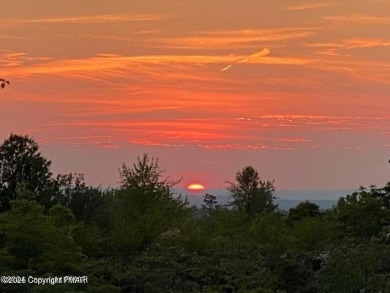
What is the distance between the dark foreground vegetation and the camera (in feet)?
84.9

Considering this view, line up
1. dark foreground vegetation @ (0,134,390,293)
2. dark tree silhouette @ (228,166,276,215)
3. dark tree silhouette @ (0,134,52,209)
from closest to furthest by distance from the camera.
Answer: dark foreground vegetation @ (0,134,390,293) → dark tree silhouette @ (0,134,52,209) → dark tree silhouette @ (228,166,276,215)

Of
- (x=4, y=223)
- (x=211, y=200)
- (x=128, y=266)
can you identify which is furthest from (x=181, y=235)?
(x=211, y=200)

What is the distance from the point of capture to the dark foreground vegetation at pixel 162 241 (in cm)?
2588

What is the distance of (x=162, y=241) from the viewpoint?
3356 centimetres

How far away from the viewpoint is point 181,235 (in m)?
34.4

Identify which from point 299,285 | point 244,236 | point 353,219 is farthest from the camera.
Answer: point 353,219

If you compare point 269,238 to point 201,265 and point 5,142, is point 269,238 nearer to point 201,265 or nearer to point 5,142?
point 201,265

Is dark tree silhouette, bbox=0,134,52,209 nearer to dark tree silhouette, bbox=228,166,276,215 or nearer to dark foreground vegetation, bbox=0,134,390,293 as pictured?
dark foreground vegetation, bbox=0,134,390,293

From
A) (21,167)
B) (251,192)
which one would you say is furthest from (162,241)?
(251,192)

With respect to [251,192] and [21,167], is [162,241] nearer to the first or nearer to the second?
[21,167]

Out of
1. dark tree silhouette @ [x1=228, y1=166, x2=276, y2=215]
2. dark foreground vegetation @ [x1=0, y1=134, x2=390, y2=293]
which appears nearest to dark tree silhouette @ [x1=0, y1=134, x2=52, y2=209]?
dark foreground vegetation @ [x1=0, y1=134, x2=390, y2=293]

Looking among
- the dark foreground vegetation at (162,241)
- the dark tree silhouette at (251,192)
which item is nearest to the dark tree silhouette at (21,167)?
the dark foreground vegetation at (162,241)

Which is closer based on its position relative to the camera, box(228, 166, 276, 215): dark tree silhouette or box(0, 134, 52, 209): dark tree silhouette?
box(0, 134, 52, 209): dark tree silhouette

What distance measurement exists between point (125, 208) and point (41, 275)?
18.0 meters
